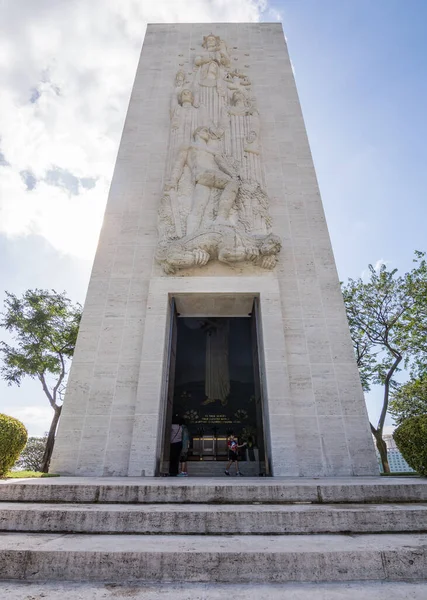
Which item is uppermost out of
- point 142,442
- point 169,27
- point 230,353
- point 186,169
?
point 169,27

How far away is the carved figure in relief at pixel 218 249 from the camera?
888 cm

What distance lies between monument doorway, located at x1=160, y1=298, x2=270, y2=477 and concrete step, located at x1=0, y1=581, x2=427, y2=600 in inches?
416

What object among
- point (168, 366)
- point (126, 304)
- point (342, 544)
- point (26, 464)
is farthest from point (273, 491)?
point (26, 464)

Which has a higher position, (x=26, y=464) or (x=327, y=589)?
(x=26, y=464)

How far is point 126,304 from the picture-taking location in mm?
9000

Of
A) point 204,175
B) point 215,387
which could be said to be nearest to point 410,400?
point 215,387

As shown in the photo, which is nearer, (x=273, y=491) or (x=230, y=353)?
(x=273, y=491)

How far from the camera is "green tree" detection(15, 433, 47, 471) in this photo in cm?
2796

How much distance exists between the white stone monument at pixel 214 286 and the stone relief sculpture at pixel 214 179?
43 mm

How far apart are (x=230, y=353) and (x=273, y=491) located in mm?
12344

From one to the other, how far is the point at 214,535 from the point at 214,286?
628cm

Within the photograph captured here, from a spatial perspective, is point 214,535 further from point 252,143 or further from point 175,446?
point 252,143

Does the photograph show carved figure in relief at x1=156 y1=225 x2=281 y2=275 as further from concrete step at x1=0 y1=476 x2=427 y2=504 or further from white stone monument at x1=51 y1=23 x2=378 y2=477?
concrete step at x1=0 y1=476 x2=427 y2=504

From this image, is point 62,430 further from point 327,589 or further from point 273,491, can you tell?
point 327,589
